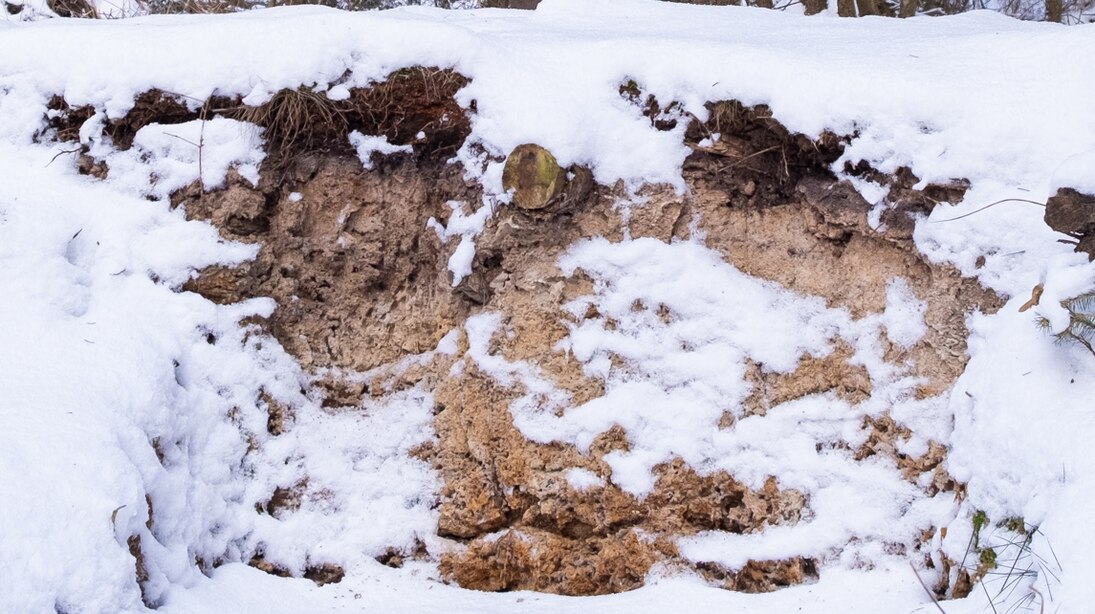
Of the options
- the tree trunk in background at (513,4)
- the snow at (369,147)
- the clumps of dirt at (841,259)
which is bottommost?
the clumps of dirt at (841,259)

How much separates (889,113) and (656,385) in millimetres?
1520

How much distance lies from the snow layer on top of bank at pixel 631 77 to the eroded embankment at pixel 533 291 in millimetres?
101

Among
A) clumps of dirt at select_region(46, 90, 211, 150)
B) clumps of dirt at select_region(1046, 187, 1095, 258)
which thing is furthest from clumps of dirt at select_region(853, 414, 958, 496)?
clumps of dirt at select_region(46, 90, 211, 150)

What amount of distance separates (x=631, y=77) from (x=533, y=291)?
106 centimetres

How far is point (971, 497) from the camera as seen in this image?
3.63m

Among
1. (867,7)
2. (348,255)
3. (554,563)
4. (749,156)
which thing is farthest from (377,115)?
(867,7)

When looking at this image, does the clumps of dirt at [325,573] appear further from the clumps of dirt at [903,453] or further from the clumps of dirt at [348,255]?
the clumps of dirt at [903,453]

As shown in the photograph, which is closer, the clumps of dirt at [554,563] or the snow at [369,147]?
the clumps of dirt at [554,563]

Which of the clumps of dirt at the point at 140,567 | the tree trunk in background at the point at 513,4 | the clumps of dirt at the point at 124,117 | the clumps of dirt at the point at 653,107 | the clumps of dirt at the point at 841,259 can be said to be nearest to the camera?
the clumps of dirt at the point at 140,567

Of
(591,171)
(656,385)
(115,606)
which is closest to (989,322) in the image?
(656,385)

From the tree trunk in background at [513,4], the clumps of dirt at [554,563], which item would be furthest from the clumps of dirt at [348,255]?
the tree trunk in background at [513,4]

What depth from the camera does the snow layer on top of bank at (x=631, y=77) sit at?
405 centimetres

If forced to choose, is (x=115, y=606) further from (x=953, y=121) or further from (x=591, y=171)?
(x=953, y=121)

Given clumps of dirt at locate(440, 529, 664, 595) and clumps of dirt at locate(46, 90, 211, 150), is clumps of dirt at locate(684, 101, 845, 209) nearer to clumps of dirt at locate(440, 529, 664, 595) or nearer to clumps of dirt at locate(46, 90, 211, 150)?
clumps of dirt at locate(440, 529, 664, 595)
